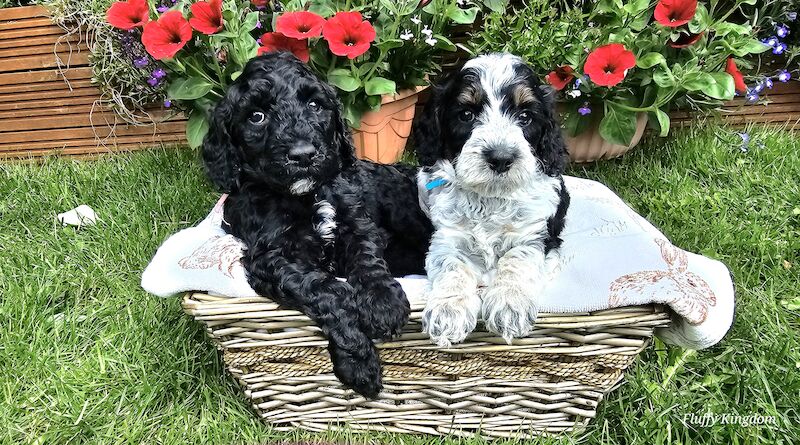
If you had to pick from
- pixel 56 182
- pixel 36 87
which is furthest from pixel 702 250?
pixel 36 87

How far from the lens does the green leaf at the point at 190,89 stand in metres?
3.36

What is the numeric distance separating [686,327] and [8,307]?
3.11 m

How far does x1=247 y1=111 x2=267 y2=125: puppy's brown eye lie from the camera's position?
2.27m

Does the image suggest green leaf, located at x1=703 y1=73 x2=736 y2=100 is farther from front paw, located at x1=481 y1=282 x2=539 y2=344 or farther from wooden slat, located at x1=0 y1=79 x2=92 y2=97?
wooden slat, located at x1=0 y1=79 x2=92 y2=97

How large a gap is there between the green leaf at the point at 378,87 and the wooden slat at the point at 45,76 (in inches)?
101

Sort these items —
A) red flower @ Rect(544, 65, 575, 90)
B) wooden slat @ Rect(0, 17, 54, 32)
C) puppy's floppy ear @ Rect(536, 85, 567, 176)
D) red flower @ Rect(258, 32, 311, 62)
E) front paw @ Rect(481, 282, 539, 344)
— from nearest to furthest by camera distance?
front paw @ Rect(481, 282, 539, 344) → puppy's floppy ear @ Rect(536, 85, 567, 176) → red flower @ Rect(258, 32, 311, 62) → red flower @ Rect(544, 65, 575, 90) → wooden slat @ Rect(0, 17, 54, 32)

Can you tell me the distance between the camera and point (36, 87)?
4.71 meters

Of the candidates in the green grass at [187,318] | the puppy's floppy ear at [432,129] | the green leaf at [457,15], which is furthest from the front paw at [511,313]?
the green leaf at [457,15]

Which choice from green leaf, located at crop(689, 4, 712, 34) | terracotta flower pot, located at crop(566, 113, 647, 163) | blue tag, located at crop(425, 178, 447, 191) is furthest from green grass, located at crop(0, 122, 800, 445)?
blue tag, located at crop(425, 178, 447, 191)

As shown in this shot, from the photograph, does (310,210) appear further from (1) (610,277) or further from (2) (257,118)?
(1) (610,277)

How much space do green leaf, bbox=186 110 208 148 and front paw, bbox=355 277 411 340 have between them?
1.91 m

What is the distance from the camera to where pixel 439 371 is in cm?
217

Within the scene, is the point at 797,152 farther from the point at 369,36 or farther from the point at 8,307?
the point at 8,307

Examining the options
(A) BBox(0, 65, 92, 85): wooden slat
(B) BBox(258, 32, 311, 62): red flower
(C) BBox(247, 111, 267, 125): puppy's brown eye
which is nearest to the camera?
(C) BBox(247, 111, 267, 125): puppy's brown eye
